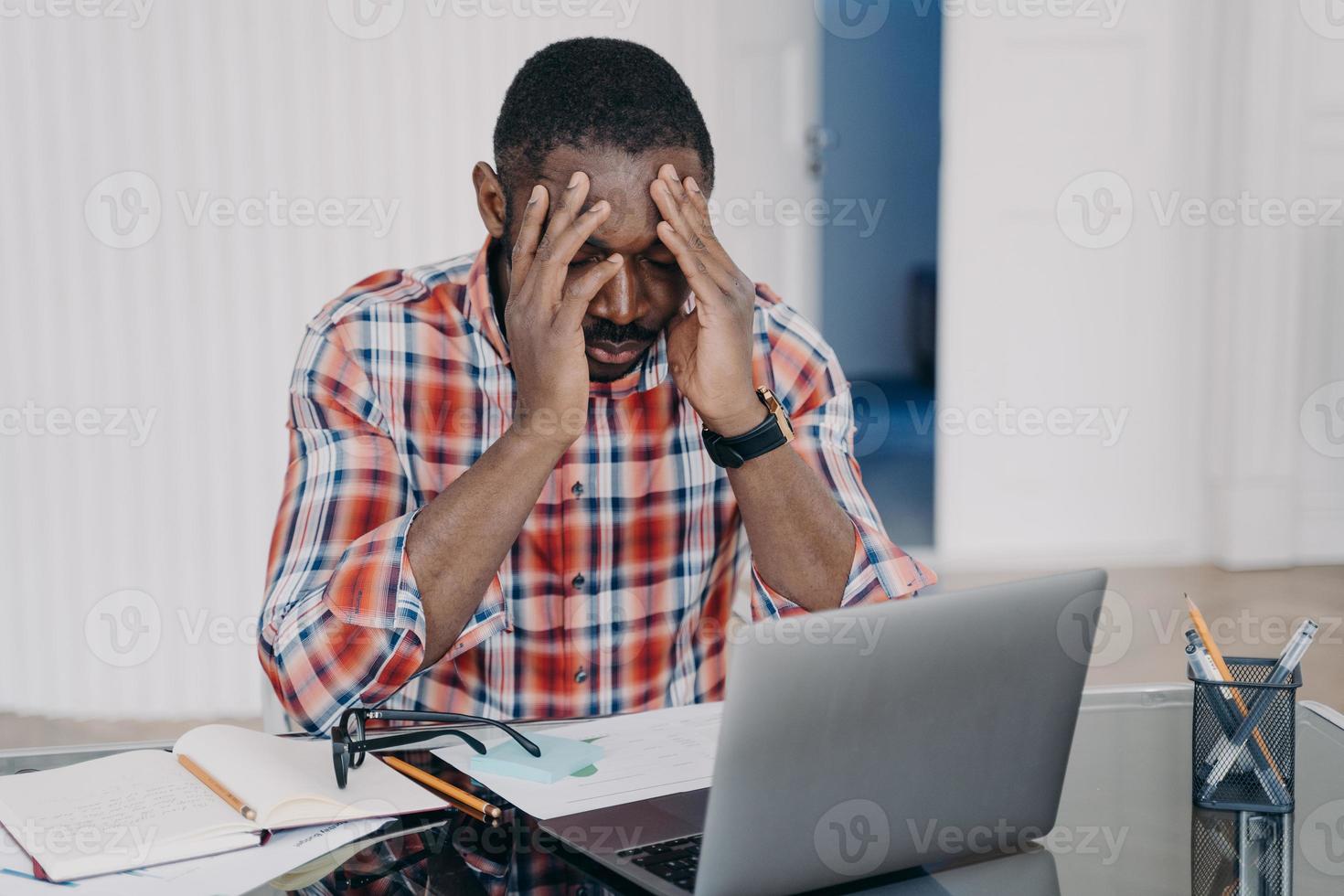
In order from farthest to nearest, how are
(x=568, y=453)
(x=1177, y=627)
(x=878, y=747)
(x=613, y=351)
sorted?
1. (x=1177, y=627)
2. (x=568, y=453)
3. (x=613, y=351)
4. (x=878, y=747)

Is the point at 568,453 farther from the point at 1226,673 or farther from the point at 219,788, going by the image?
the point at 1226,673

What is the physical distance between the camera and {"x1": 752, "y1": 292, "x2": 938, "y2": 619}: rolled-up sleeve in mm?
1304

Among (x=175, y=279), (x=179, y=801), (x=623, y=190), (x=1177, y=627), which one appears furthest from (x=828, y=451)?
(x=1177, y=627)

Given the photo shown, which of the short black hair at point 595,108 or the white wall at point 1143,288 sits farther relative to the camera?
the white wall at point 1143,288

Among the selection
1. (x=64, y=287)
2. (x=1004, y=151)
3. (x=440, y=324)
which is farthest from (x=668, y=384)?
(x=1004, y=151)

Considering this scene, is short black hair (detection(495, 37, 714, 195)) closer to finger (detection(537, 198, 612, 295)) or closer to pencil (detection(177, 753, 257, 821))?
finger (detection(537, 198, 612, 295))

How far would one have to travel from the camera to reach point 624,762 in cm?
95

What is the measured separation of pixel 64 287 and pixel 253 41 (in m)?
0.66

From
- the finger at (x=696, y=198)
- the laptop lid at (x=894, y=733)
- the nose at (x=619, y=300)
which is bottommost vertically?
the laptop lid at (x=894, y=733)

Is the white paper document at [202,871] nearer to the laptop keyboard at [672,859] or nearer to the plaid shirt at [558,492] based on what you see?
the laptop keyboard at [672,859]

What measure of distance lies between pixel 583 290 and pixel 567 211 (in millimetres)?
77

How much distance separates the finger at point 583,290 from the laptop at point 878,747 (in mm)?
532

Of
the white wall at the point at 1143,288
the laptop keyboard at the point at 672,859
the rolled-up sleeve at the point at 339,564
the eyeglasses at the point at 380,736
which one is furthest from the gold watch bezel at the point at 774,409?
the white wall at the point at 1143,288

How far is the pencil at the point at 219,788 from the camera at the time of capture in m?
0.82
